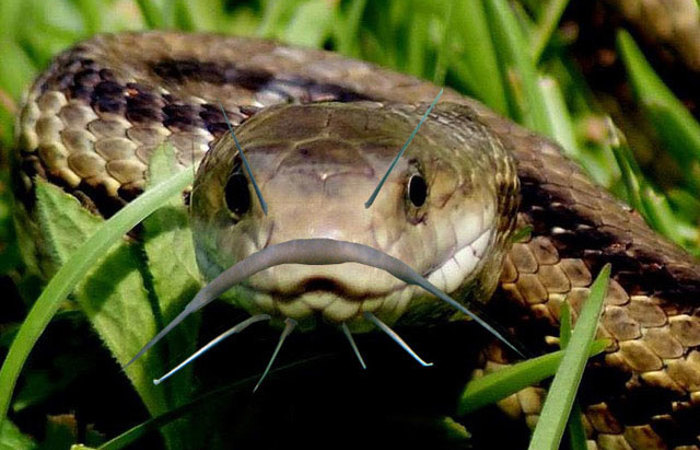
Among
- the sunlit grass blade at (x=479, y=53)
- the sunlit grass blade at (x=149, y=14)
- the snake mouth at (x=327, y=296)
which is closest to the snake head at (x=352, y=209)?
the snake mouth at (x=327, y=296)

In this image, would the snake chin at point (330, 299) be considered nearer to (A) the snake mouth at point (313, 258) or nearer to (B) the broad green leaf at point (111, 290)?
(A) the snake mouth at point (313, 258)

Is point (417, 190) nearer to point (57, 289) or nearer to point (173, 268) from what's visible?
point (173, 268)

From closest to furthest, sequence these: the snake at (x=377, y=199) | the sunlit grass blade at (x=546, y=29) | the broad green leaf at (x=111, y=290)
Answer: the snake at (x=377, y=199)
the broad green leaf at (x=111, y=290)
the sunlit grass blade at (x=546, y=29)

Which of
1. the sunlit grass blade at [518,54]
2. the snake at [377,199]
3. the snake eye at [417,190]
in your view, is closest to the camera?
the snake at [377,199]

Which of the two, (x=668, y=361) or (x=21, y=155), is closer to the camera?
(x=668, y=361)

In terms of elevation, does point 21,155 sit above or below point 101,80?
below

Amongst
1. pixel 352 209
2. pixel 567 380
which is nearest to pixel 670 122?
pixel 567 380

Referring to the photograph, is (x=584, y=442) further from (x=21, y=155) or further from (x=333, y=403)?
(x=21, y=155)

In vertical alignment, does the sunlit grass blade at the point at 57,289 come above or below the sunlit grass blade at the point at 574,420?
above

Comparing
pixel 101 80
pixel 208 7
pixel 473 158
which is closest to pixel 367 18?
pixel 208 7
